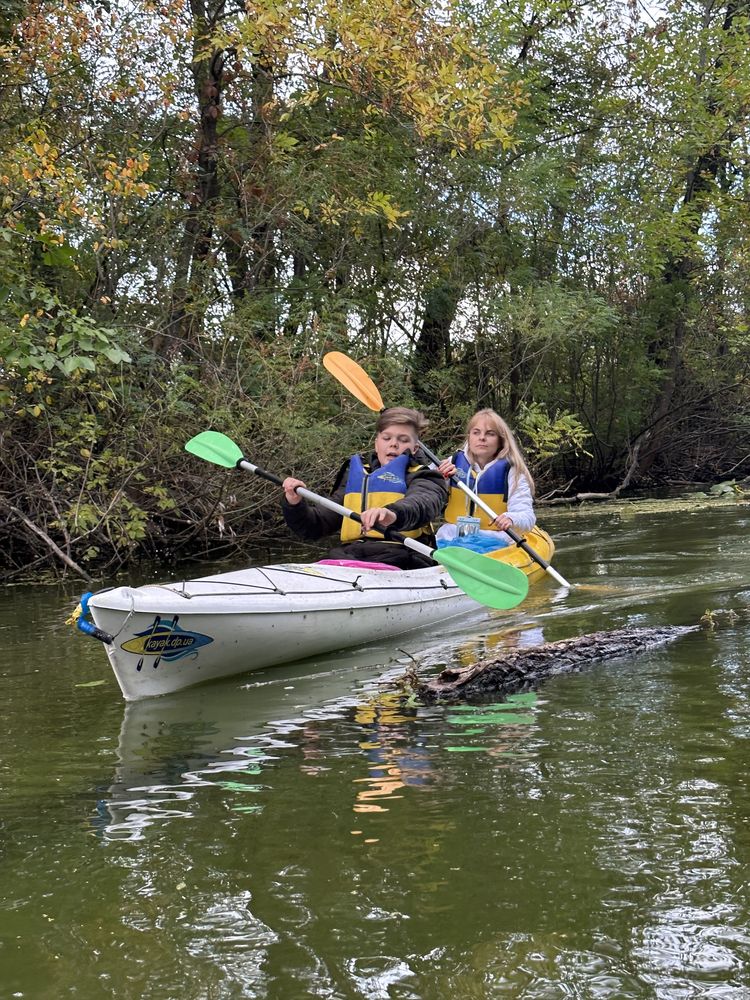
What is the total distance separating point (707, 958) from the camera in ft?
6.02

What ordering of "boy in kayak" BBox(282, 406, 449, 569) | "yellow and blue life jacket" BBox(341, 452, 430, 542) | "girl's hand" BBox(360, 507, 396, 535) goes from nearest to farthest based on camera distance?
"girl's hand" BBox(360, 507, 396, 535), "boy in kayak" BBox(282, 406, 449, 569), "yellow and blue life jacket" BBox(341, 452, 430, 542)

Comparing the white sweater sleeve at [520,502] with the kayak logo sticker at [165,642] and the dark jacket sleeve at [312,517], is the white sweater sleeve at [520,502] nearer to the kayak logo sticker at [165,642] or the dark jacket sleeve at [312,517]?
the dark jacket sleeve at [312,517]

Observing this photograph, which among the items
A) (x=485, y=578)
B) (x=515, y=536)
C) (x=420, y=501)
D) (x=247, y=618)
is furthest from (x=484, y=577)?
(x=515, y=536)

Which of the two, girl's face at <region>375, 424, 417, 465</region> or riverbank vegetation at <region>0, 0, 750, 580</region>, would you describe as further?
riverbank vegetation at <region>0, 0, 750, 580</region>

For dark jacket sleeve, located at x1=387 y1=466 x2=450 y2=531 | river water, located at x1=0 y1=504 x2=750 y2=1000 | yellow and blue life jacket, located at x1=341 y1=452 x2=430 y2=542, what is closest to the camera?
river water, located at x1=0 y1=504 x2=750 y2=1000

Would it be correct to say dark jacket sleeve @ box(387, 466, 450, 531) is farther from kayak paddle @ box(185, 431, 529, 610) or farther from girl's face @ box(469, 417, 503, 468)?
girl's face @ box(469, 417, 503, 468)

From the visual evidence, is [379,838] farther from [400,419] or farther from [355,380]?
[355,380]

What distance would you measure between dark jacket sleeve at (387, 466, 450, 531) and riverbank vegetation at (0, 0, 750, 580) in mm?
1650

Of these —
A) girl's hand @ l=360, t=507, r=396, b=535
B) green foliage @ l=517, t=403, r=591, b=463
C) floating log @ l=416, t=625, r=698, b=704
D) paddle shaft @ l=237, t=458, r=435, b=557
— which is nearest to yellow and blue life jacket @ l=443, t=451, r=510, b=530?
paddle shaft @ l=237, t=458, r=435, b=557

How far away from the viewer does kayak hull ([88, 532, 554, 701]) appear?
4012 millimetres

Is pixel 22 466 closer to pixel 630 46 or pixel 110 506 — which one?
pixel 110 506

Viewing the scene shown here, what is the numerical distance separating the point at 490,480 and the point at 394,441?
1059 millimetres

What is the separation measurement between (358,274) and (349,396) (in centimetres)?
201

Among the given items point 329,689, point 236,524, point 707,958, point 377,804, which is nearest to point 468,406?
point 236,524
